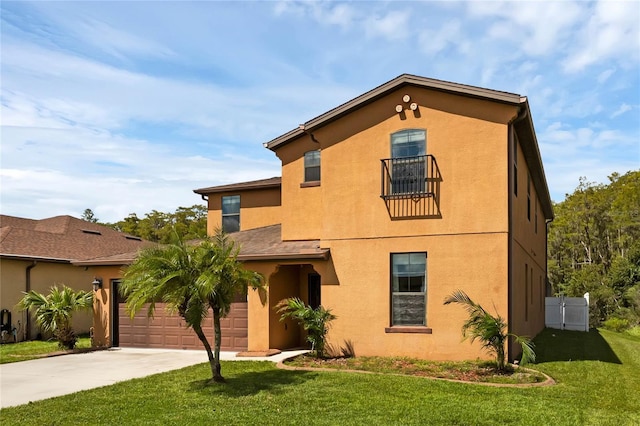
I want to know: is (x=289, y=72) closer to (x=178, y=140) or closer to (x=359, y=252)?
(x=359, y=252)

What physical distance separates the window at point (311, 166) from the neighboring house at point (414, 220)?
2.87 ft

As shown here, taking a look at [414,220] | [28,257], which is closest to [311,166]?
[414,220]

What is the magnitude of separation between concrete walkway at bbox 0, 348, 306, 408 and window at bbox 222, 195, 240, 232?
5.66 meters

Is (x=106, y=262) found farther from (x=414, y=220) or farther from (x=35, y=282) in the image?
(x=414, y=220)

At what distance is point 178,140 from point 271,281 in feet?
30.5

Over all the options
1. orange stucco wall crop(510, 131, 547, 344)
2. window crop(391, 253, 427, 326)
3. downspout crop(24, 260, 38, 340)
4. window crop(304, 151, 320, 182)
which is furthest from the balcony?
downspout crop(24, 260, 38, 340)

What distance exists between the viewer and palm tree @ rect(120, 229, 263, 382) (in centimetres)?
1030

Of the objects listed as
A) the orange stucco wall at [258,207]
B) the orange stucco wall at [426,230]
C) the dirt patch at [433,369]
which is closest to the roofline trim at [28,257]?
the orange stucco wall at [258,207]

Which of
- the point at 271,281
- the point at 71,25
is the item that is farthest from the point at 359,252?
the point at 71,25

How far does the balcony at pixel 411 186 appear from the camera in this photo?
1396 cm

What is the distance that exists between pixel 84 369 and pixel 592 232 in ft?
143

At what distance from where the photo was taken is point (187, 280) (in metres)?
10.5

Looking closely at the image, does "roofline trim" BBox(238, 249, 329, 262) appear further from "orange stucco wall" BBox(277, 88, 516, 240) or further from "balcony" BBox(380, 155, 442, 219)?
"balcony" BBox(380, 155, 442, 219)

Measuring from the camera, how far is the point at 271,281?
16.1 m
